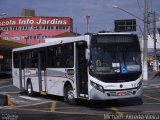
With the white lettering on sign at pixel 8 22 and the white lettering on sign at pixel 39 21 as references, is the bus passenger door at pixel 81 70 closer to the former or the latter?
the white lettering on sign at pixel 39 21

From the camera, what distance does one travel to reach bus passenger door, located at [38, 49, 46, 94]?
20.7 m

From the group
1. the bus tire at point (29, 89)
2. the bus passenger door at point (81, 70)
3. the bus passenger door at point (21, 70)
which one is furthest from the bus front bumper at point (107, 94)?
the bus passenger door at point (21, 70)

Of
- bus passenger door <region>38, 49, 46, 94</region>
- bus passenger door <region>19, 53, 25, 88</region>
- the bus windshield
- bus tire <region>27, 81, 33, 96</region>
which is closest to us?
the bus windshield

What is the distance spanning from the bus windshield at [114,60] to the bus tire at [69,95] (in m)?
2.05

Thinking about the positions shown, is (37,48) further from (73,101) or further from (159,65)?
(159,65)

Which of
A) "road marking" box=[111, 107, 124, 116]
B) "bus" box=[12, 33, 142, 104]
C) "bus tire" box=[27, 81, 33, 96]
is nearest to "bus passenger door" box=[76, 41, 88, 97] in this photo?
"bus" box=[12, 33, 142, 104]

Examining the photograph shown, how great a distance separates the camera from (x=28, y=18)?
119125 millimetres

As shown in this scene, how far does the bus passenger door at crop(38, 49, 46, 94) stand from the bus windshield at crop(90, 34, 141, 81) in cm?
507

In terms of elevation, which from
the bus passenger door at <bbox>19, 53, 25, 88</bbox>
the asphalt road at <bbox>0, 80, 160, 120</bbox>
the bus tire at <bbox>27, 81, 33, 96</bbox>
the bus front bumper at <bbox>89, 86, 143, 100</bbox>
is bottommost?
the asphalt road at <bbox>0, 80, 160, 120</bbox>

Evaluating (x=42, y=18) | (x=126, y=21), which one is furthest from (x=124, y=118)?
(x=42, y=18)

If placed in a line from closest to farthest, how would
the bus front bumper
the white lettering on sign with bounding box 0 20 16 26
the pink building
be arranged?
the bus front bumper < the pink building < the white lettering on sign with bounding box 0 20 16 26

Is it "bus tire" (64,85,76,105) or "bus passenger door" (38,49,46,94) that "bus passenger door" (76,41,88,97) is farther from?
"bus passenger door" (38,49,46,94)

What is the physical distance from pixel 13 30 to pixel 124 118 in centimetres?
11104

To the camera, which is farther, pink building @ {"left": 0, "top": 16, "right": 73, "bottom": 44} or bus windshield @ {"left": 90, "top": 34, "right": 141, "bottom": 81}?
pink building @ {"left": 0, "top": 16, "right": 73, "bottom": 44}
